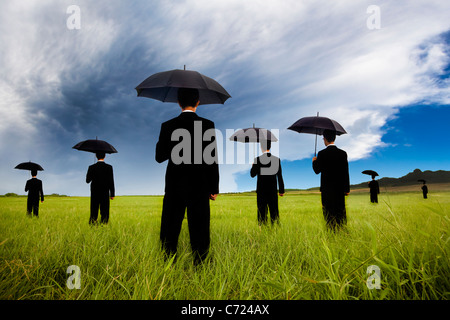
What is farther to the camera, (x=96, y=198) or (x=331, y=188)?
(x=96, y=198)

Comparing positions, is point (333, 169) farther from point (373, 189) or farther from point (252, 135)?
point (373, 189)

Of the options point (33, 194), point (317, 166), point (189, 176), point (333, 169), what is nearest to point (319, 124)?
point (317, 166)

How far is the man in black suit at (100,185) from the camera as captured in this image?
278 inches

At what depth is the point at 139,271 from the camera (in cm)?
266

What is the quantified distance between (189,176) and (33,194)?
32.2 feet

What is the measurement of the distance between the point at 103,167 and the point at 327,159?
627 centimetres

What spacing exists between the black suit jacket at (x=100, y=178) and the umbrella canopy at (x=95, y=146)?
1.35ft

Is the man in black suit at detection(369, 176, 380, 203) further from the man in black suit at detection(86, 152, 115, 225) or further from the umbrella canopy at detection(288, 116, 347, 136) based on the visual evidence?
the man in black suit at detection(86, 152, 115, 225)

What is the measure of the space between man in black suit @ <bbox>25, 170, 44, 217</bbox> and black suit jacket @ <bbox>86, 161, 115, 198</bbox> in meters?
4.42
